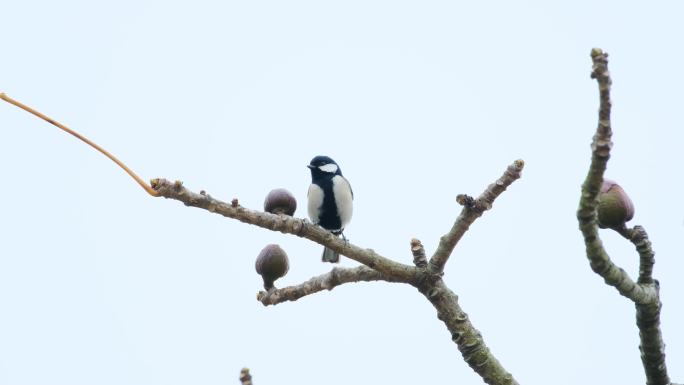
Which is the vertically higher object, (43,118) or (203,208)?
(203,208)

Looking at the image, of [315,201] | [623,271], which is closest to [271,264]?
[623,271]

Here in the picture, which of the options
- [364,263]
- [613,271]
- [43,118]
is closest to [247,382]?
[43,118]

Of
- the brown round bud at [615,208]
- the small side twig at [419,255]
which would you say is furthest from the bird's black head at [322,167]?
the brown round bud at [615,208]

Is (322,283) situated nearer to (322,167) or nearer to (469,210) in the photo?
(469,210)

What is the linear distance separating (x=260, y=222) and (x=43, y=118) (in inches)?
62.9

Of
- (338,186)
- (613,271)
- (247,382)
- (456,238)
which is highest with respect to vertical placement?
(338,186)

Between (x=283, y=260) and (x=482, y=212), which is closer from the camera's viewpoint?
(x=482, y=212)

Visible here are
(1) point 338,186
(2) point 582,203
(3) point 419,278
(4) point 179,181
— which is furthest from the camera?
(1) point 338,186

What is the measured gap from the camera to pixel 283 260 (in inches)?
176

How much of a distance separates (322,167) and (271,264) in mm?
5793

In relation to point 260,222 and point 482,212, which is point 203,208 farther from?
point 482,212

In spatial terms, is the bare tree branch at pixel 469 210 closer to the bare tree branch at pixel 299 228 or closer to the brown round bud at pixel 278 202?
the bare tree branch at pixel 299 228

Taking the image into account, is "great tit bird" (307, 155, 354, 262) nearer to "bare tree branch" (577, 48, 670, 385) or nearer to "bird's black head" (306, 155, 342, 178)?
"bird's black head" (306, 155, 342, 178)

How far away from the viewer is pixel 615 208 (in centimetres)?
339
